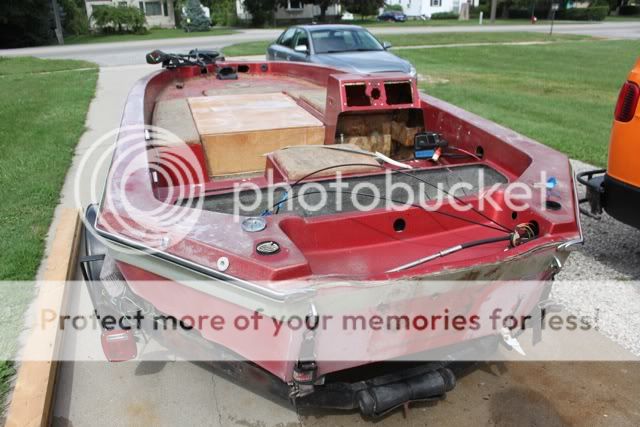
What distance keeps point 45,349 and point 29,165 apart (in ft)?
13.3

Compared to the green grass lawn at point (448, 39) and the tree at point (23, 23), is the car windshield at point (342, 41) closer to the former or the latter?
the green grass lawn at point (448, 39)

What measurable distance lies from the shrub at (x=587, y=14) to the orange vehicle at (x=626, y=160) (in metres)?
50.2

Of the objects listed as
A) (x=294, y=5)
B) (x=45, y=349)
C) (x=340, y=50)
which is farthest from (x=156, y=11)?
(x=45, y=349)

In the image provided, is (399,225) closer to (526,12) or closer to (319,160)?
(319,160)

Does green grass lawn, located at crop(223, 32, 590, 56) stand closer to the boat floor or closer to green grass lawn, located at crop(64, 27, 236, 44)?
green grass lawn, located at crop(64, 27, 236, 44)

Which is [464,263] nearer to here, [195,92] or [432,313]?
[432,313]

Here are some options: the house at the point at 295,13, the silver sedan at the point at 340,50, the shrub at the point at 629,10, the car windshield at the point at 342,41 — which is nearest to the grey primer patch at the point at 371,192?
the silver sedan at the point at 340,50

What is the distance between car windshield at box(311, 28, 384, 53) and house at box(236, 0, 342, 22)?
34.4 meters

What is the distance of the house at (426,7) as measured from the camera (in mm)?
51719

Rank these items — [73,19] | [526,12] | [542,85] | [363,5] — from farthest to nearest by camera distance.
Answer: [526,12], [363,5], [73,19], [542,85]

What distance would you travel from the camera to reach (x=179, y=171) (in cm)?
330

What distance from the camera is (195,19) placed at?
3444 cm

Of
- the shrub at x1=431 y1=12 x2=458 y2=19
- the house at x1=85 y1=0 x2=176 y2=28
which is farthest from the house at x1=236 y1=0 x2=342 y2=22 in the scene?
the shrub at x1=431 y1=12 x2=458 y2=19

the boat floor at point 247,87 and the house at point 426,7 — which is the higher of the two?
the house at point 426,7
